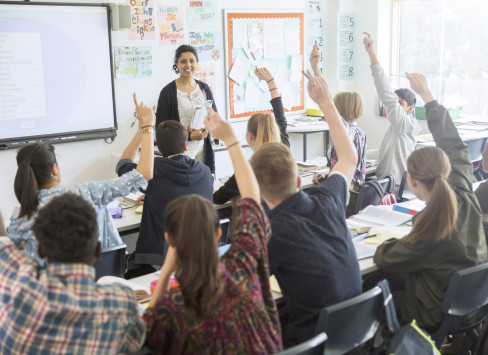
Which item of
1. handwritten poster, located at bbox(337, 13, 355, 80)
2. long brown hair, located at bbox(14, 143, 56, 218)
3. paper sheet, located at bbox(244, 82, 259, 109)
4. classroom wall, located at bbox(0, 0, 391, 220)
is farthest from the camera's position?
handwritten poster, located at bbox(337, 13, 355, 80)

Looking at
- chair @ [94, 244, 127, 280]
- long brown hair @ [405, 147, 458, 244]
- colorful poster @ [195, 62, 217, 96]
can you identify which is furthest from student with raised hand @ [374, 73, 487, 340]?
colorful poster @ [195, 62, 217, 96]

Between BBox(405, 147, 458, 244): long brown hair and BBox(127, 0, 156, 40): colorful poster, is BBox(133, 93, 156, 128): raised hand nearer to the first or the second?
BBox(405, 147, 458, 244): long brown hair

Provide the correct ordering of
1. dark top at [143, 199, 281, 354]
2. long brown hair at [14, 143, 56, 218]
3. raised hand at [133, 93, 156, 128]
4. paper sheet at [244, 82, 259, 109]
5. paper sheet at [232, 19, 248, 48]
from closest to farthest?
dark top at [143, 199, 281, 354]
long brown hair at [14, 143, 56, 218]
raised hand at [133, 93, 156, 128]
paper sheet at [232, 19, 248, 48]
paper sheet at [244, 82, 259, 109]

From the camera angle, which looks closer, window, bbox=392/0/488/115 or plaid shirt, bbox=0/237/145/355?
plaid shirt, bbox=0/237/145/355

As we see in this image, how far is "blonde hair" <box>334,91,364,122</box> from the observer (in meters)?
4.01

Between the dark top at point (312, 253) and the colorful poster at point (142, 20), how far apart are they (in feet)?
12.1

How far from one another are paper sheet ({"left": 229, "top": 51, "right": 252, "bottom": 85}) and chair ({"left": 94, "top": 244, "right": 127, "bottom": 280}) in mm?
3818

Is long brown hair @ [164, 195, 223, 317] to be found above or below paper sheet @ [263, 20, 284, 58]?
below

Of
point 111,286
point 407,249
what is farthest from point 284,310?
point 111,286

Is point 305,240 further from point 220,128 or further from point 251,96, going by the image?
point 251,96

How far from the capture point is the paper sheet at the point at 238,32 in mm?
6141

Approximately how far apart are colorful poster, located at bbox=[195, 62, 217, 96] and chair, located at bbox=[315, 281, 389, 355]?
161 inches

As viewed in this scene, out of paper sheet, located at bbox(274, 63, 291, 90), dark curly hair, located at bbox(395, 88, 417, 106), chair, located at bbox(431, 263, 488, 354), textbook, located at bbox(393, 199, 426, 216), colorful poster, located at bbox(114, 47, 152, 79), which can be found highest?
colorful poster, located at bbox(114, 47, 152, 79)

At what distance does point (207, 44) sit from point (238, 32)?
453mm
